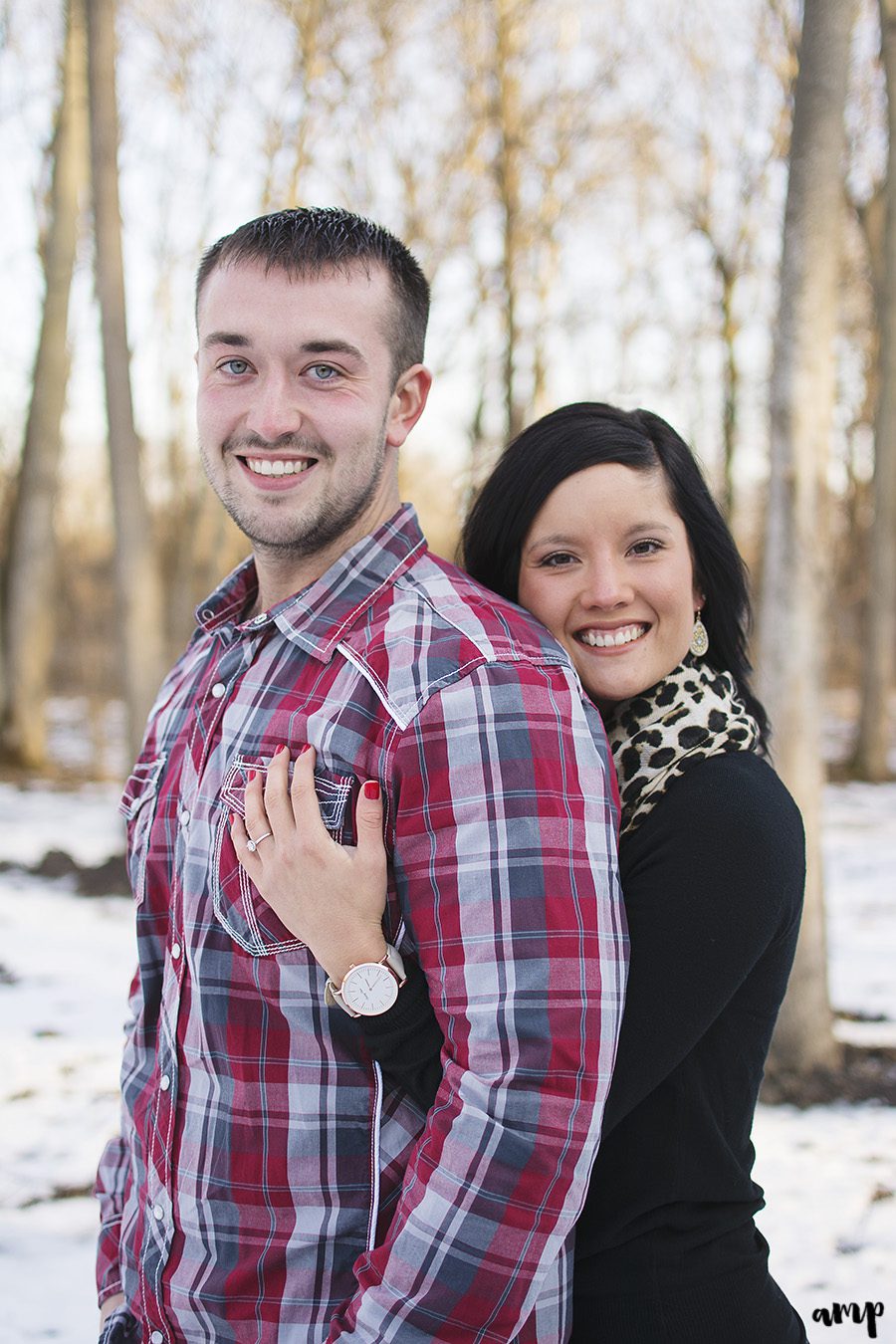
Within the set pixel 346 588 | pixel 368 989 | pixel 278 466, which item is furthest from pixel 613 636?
pixel 368 989

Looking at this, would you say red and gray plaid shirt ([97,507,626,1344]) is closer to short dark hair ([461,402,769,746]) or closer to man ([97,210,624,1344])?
man ([97,210,624,1344])

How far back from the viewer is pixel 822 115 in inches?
162

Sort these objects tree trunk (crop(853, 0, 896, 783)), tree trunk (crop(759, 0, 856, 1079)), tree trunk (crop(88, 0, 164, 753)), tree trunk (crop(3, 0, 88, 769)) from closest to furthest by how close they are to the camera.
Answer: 1. tree trunk (crop(759, 0, 856, 1079))
2. tree trunk (crop(88, 0, 164, 753))
3. tree trunk (crop(853, 0, 896, 783))
4. tree trunk (crop(3, 0, 88, 769))

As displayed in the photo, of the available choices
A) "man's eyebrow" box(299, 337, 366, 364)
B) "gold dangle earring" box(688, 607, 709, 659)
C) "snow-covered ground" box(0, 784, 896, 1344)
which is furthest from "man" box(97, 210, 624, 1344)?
"snow-covered ground" box(0, 784, 896, 1344)

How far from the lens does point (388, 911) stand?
4.91ft

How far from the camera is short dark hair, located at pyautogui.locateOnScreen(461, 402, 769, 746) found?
5.95ft

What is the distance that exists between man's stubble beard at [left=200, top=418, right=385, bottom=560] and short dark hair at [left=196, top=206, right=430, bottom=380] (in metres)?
0.17

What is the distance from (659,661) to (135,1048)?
104 centimetres

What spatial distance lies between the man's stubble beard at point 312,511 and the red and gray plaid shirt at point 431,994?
0.05 m

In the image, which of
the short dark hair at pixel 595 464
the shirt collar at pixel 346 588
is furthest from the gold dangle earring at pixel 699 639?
the shirt collar at pixel 346 588

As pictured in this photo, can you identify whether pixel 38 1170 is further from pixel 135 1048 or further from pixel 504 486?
pixel 504 486

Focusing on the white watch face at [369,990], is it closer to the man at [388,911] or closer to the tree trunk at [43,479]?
the man at [388,911]

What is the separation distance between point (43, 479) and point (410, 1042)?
11.4m

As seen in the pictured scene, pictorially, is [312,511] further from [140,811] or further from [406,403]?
[140,811]
